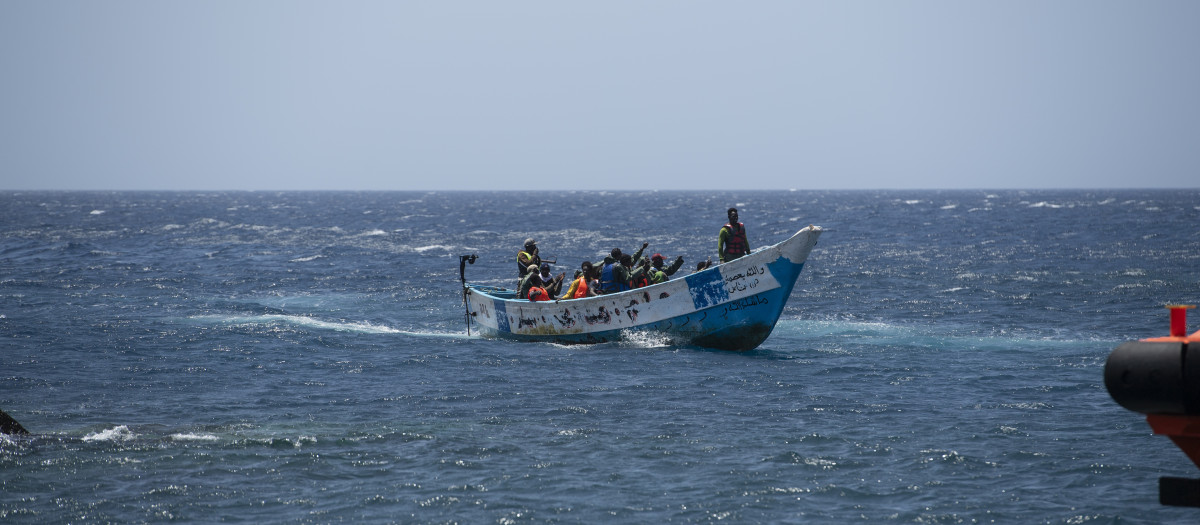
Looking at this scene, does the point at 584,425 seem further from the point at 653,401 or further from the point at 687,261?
the point at 687,261

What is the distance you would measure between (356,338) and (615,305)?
535 centimetres

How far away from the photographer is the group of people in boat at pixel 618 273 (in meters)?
17.7

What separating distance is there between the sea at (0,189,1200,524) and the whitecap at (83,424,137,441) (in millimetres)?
78

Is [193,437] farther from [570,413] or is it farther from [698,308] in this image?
[698,308]

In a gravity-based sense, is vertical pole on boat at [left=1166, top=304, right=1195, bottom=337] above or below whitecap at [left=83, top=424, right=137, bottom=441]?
above

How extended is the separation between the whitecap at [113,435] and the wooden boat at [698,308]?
8.14 meters

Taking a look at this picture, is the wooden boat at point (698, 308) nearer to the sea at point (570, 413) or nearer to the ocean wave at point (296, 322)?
the sea at point (570, 413)

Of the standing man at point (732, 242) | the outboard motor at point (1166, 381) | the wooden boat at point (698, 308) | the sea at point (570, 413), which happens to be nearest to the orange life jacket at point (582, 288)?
the wooden boat at point (698, 308)

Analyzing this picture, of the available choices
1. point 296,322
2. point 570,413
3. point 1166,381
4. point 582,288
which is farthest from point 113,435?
point 296,322

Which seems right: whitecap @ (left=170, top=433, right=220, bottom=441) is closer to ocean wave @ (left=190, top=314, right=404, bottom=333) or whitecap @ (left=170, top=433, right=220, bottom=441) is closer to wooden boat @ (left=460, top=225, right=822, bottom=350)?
wooden boat @ (left=460, top=225, right=822, bottom=350)

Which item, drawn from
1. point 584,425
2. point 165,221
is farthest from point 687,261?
point 165,221

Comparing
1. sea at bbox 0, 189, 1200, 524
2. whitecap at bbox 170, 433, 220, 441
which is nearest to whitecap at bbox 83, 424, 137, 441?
sea at bbox 0, 189, 1200, 524

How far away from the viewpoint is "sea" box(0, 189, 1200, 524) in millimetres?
9305

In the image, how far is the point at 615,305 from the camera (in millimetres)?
17812
